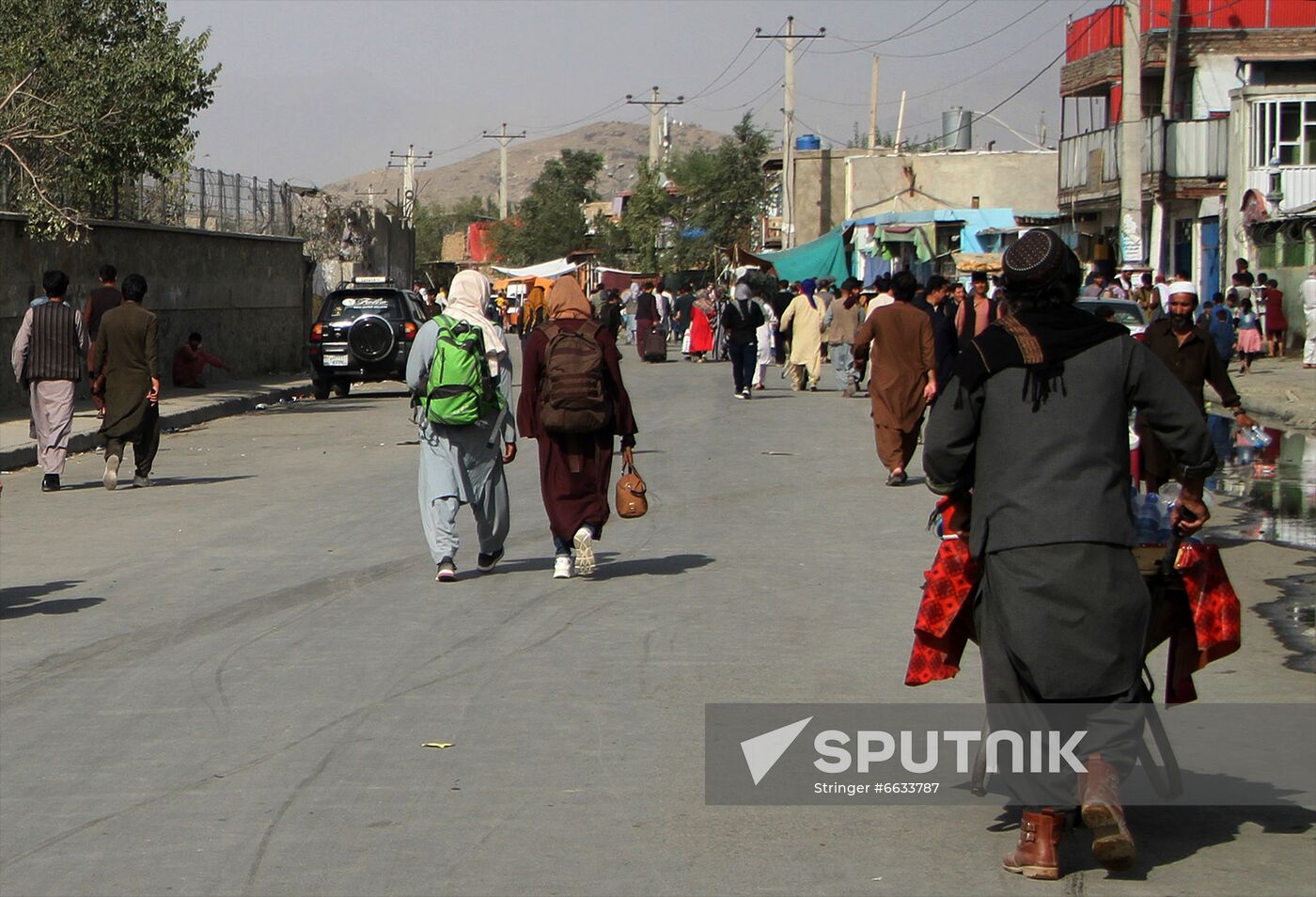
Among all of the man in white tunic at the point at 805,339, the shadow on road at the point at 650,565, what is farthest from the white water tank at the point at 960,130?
the shadow on road at the point at 650,565

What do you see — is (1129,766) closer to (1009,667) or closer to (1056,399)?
(1009,667)

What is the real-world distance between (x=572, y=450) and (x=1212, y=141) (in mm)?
33485

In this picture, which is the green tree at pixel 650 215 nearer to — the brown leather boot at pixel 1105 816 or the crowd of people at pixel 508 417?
the crowd of people at pixel 508 417

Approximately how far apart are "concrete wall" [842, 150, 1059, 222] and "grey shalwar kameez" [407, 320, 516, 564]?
183 ft

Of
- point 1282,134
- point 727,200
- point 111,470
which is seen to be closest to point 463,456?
point 111,470

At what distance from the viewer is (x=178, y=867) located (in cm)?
491

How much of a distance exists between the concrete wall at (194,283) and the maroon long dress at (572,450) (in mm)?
14402

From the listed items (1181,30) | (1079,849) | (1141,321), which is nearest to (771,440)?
(1141,321)

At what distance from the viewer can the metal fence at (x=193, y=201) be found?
2438 cm

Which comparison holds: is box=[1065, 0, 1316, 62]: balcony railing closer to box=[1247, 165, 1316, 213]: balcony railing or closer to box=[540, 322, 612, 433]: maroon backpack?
box=[1247, 165, 1316, 213]: balcony railing

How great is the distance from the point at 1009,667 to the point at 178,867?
2.38 m

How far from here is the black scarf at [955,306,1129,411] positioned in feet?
14.9

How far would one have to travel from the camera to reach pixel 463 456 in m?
9.85

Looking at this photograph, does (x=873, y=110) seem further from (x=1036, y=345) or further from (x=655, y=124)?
(x=1036, y=345)
